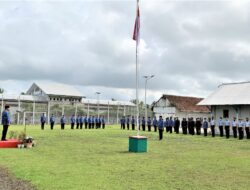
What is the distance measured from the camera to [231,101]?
35.0m

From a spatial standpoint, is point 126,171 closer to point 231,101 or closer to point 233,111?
point 231,101

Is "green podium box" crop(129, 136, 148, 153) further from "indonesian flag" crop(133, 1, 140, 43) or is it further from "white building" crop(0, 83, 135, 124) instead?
"white building" crop(0, 83, 135, 124)

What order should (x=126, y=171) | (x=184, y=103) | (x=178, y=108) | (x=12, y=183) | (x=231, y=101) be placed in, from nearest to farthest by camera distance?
(x=12, y=183), (x=126, y=171), (x=231, y=101), (x=178, y=108), (x=184, y=103)

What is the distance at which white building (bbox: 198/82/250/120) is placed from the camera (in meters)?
34.0

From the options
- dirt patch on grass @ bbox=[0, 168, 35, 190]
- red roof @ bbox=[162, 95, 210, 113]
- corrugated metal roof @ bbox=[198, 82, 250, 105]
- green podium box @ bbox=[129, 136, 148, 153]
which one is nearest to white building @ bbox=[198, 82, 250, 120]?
corrugated metal roof @ bbox=[198, 82, 250, 105]

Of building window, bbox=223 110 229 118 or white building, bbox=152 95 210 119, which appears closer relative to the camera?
building window, bbox=223 110 229 118

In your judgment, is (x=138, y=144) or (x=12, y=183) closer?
(x=12, y=183)

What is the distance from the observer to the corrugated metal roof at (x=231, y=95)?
3441 cm

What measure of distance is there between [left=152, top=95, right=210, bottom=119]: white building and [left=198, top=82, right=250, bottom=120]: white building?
16.5 metres

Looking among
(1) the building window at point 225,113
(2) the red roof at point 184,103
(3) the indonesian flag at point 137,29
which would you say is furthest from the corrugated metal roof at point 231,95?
(3) the indonesian flag at point 137,29

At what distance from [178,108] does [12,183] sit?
159ft

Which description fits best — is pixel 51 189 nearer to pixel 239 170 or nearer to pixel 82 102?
pixel 239 170

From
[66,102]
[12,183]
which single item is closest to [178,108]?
[66,102]

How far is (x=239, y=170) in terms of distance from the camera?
11.4 meters
